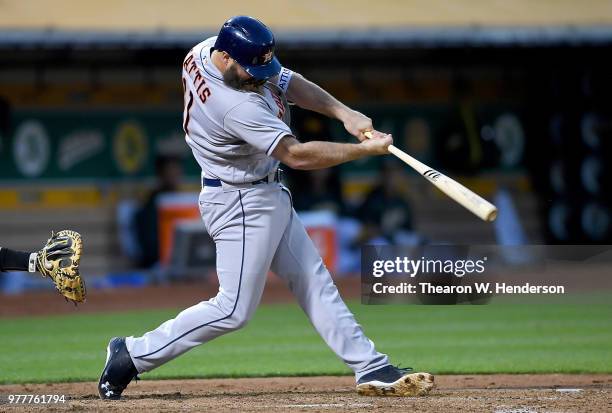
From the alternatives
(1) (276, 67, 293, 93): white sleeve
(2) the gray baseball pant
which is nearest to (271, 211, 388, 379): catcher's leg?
(2) the gray baseball pant

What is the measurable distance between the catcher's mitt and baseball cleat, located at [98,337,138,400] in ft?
1.67

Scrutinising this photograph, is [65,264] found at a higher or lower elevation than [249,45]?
lower

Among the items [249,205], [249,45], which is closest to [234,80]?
[249,45]

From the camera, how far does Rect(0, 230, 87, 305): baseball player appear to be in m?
6.14

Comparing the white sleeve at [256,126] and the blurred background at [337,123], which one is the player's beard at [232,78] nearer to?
the white sleeve at [256,126]

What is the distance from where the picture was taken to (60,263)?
6.16 m

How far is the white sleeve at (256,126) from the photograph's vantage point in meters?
5.32

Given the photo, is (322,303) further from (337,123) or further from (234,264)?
(337,123)

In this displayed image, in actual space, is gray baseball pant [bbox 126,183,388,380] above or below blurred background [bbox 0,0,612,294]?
below

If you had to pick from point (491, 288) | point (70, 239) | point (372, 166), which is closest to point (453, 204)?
point (372, 166)

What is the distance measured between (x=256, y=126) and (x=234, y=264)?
0.71 meters

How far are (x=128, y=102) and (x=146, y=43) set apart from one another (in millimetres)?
1783

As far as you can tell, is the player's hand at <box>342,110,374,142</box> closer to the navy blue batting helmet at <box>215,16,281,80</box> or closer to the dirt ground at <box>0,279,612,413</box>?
the navy blue batting helmet at <box>215,16,281,80</box>

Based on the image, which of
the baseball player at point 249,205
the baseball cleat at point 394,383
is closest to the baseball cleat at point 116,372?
the baseball player at point 249,205
